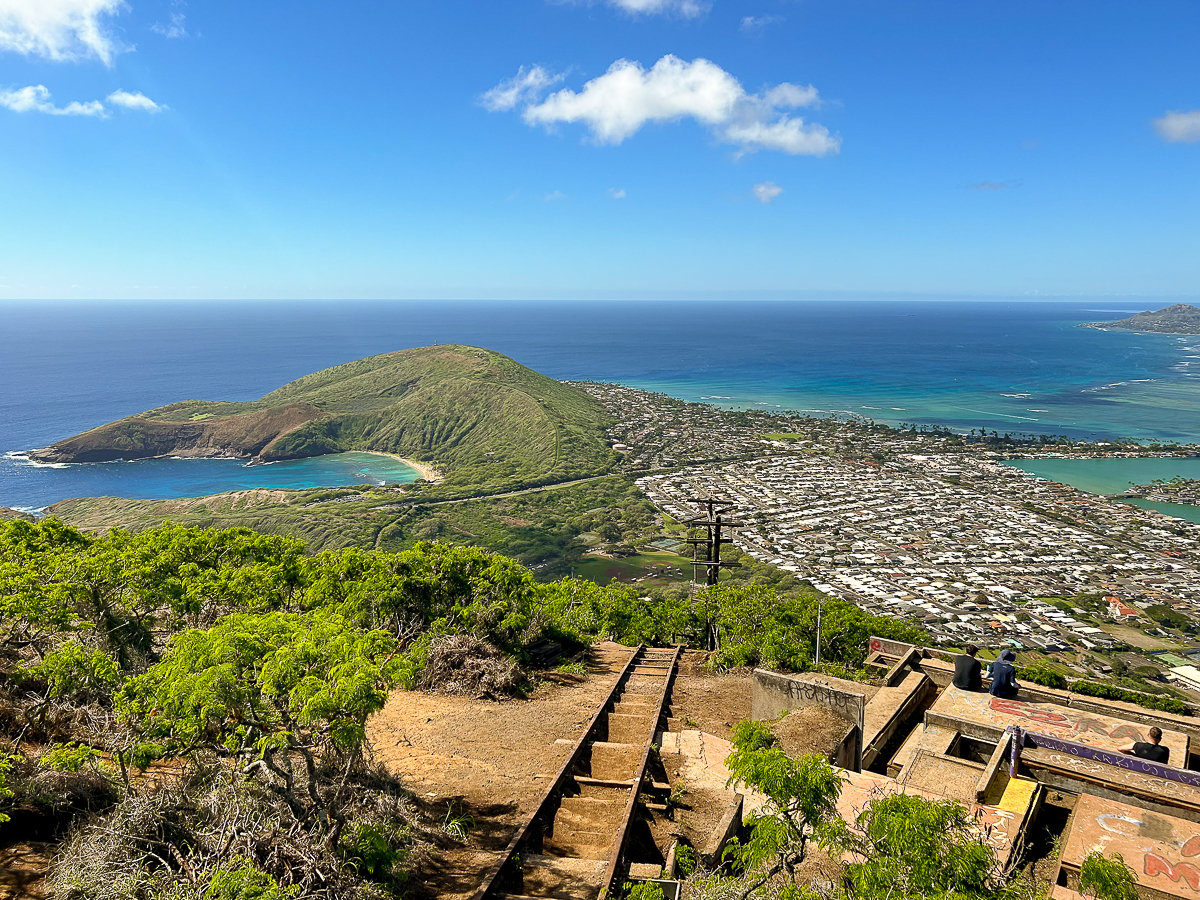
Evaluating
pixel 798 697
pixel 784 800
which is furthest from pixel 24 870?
pixel 798 697

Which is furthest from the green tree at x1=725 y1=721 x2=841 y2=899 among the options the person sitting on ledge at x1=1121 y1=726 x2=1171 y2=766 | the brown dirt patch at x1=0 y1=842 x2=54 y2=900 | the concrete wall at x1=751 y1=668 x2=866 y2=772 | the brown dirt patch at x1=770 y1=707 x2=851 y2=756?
the person sitting on ledge at x1=1121 y1=726 x2=1171 y2=766

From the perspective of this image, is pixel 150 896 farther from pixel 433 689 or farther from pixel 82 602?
pixel 433 689

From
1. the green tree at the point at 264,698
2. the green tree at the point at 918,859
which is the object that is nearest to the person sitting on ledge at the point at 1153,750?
the green tree at the point at 918,859

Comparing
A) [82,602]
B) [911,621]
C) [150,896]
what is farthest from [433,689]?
[911,621]

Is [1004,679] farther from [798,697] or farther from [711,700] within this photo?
[711,700]

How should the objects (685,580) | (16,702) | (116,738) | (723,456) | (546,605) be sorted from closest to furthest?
1. (116,738)
2. (16,702)
3. (546,605)
4. (685,580)
5. (723,456)

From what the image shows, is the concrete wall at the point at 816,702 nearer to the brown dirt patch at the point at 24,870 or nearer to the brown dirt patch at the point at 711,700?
the brown dirt patch at the point at 711,700

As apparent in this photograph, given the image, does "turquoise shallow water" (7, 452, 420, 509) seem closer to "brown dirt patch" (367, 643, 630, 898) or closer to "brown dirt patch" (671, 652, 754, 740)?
"brown dirt patch" (671, 652, 754, 740)
